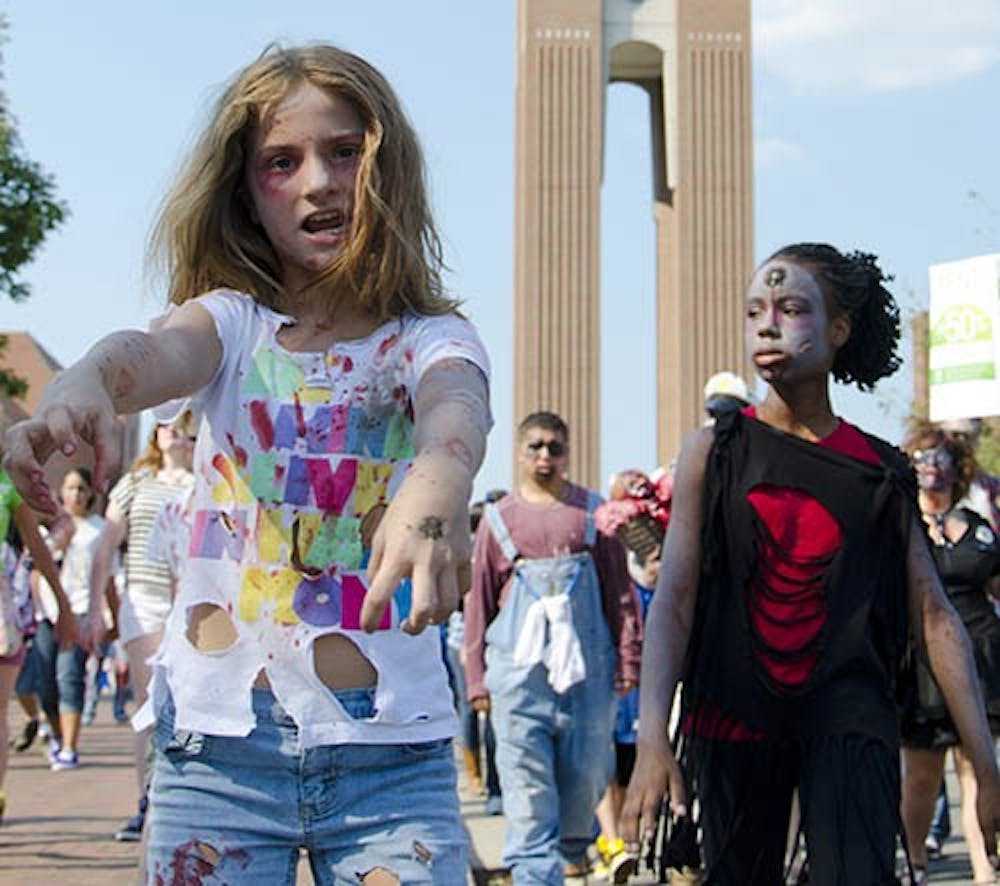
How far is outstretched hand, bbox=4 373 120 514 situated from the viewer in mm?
2215

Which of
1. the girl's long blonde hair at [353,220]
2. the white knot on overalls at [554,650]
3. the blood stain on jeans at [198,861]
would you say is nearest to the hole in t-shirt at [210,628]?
the blood stain on jeans at [198,861]

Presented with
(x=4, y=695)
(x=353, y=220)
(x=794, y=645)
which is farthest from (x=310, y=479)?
(x=4, y=695)

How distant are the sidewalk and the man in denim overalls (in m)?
1.01

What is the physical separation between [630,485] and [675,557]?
3.65 metres

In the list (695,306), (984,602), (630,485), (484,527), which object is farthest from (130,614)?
(695,306)

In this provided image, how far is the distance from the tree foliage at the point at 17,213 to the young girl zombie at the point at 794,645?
29065mm

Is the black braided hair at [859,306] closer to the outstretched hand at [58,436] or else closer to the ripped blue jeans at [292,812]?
the ripped blue jeans at [292,812]

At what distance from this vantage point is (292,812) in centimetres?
285

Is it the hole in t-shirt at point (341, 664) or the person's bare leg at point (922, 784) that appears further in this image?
the person's bare leg at point (922, 784)

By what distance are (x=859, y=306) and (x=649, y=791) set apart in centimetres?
143

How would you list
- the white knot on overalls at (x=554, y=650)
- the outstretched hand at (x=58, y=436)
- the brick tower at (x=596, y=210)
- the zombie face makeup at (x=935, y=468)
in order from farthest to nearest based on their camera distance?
1. the brick tower at (x=596, y=210)
2. the zombie face makeup at (x=935, y=468)
3. the white knot on overalls at (x=554, y=650)
4. the outstretched hand at (x=58, y=436)

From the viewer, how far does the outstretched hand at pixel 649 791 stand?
391 cm

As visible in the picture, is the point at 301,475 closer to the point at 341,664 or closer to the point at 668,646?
the point at 341,664

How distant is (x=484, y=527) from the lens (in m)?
8.38
